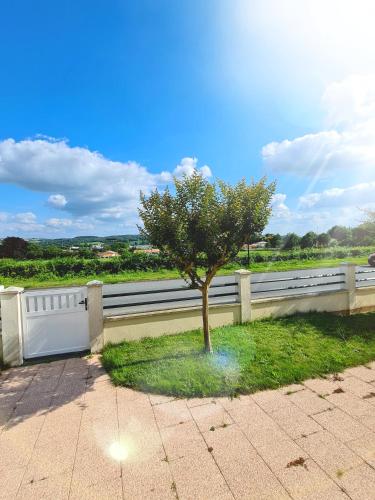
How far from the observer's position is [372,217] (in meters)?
9.62

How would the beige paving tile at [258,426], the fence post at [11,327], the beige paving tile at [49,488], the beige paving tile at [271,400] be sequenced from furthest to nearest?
the fence post at [11,327]
the beige paving tile at [271,400]
the beige paving tile at [258,426]
the beige paving tile at [49,488]

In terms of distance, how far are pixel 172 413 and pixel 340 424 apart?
214cm

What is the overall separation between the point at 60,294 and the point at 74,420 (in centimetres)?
283

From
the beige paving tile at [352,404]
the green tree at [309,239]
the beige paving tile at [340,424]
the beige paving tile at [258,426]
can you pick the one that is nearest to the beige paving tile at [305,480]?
the beige paving tile at [258,426]

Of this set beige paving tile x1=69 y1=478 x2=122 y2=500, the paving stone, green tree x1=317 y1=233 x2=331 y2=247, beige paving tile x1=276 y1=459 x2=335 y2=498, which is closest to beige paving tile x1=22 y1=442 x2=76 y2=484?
beige paving tile x1=69 y1=478 x2=122 y2=500

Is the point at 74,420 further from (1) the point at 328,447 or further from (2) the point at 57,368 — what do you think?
(1) the point at 328,447

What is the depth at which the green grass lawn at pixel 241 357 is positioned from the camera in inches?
170

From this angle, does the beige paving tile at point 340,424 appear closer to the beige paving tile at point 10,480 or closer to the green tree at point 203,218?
the green tree at point 203,218

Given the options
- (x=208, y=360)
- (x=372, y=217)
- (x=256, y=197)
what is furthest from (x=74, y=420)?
(x=372, y=217)

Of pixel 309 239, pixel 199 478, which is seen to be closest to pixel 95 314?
pixel 199 478

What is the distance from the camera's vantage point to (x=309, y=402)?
12.6ft

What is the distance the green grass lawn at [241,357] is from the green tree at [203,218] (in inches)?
69.5

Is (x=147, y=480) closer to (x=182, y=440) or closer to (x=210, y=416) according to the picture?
(x=182, y=440)

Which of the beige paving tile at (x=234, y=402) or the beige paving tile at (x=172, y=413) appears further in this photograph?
the beige paving tile at (x=234, y=402)
